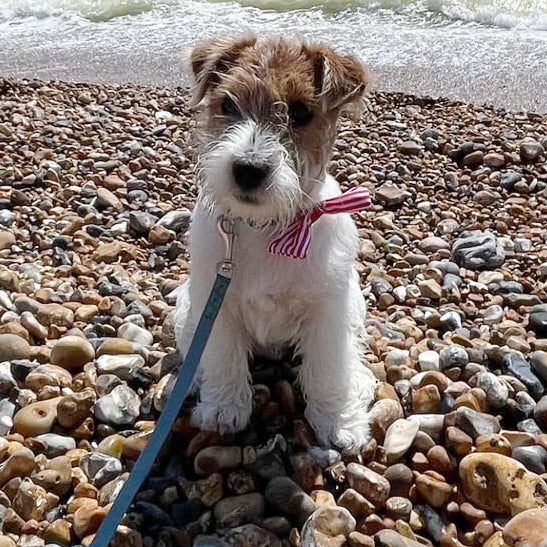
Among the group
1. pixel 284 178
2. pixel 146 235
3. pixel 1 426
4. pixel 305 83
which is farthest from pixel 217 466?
pixel 146 235

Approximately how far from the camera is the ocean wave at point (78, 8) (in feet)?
50.4

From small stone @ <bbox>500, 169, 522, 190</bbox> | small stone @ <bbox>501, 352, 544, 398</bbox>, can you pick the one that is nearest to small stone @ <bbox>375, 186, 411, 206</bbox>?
small stone @ <bbox>500, 169, 522, 190</bbox>

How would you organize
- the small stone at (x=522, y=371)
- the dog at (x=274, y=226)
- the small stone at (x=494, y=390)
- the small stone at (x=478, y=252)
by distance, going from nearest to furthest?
the dog at (x=274, y=226) → the small stone at (x=494, y=390) → the small stone at (x=522, y=371) → the small stone at (x=478, y=252)

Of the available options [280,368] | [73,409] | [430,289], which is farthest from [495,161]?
[73,409]

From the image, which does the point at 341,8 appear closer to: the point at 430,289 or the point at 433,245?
the point at 433,245

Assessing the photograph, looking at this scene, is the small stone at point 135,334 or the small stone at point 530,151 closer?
the small stone at point 135,334

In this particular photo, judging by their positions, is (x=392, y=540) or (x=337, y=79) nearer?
(x=392, y=540)

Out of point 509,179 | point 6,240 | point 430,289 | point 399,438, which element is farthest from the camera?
point 509,179

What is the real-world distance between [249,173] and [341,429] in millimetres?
1397

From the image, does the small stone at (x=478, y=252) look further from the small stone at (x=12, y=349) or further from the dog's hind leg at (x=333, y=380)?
the small stone at (x=12, y=349)

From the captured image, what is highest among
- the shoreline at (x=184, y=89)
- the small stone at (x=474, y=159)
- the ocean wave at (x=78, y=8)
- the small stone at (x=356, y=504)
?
the small stone at (x=356, y=504)

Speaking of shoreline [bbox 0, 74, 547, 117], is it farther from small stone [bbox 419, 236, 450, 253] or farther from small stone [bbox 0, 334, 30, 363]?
small stone [bbox 0, 334, 30, 363]

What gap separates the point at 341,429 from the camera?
3.71 m

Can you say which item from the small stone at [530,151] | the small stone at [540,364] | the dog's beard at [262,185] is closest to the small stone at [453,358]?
the small stone at [540,364]
